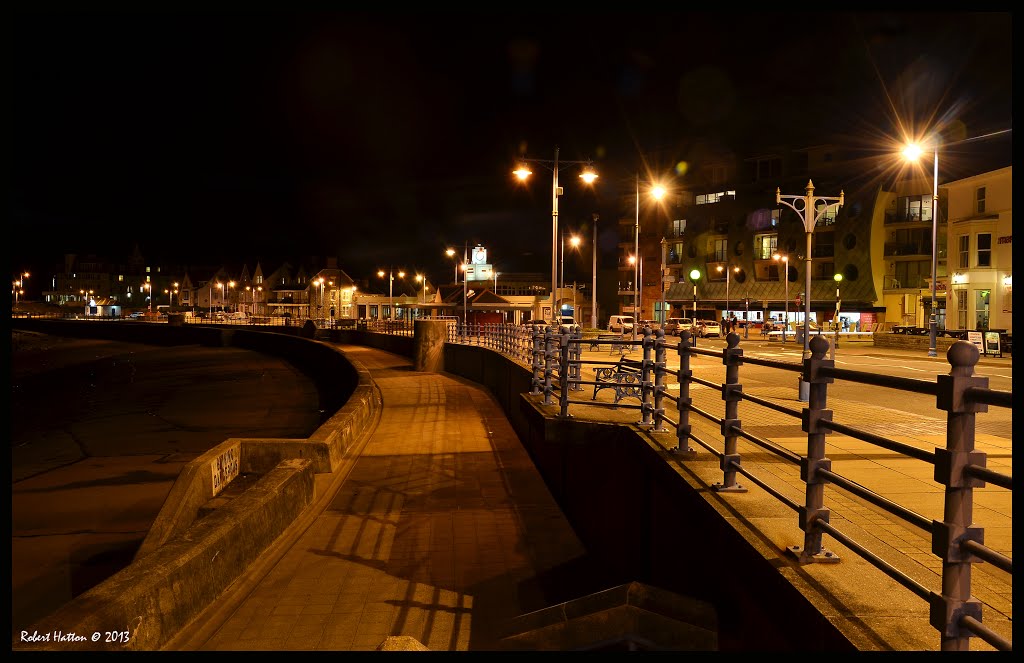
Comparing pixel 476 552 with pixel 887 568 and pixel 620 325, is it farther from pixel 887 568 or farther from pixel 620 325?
pixel 620 325

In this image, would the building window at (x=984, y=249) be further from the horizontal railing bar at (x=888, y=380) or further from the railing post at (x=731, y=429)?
the horizontal railing bar at (x=888, y=380)

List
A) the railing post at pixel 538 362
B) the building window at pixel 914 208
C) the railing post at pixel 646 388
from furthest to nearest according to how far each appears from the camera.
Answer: the building window at pixel 914 208
the railing post at pixel 538 362
the railing post at pixel 646 388

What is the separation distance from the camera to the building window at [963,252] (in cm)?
3738

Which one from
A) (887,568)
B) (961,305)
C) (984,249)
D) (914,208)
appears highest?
(914,208)

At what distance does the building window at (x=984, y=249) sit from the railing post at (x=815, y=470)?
40.6 m

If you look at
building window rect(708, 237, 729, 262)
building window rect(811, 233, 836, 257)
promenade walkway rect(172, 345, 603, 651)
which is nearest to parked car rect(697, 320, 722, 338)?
building window rect(811, 233, 836, 257)

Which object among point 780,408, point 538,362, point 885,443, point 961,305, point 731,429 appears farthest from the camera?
point 961,305

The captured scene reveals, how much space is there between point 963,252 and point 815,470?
137 ft

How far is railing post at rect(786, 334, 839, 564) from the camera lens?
3707mm

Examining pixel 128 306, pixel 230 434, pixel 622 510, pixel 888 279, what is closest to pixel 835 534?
pixel 622 510

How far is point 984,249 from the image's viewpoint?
120 feet

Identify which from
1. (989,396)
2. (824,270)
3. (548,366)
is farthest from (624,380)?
(824,270)

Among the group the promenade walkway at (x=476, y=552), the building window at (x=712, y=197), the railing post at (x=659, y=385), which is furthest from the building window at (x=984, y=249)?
the railing post at (x=659, y=385)

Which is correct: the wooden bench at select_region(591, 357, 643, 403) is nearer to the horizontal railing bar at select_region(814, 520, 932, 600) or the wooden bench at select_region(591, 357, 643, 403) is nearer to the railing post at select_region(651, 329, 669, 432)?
the railing post at select_region(651, 329, 669, 432)
